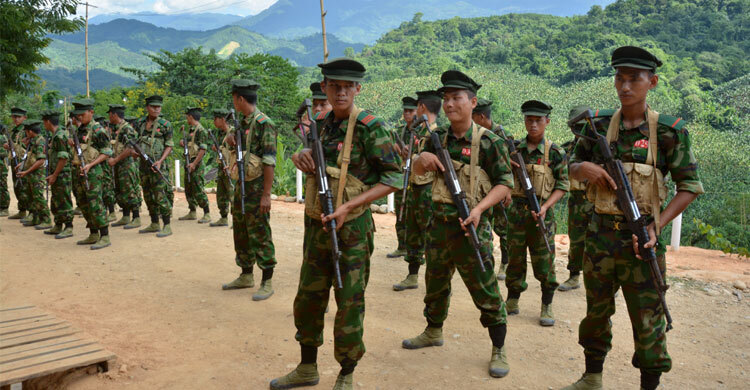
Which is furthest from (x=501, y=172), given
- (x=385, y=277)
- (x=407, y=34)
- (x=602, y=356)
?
(x=407, y=34)

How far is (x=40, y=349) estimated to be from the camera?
3.87 metres

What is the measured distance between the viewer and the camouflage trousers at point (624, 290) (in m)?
3.18

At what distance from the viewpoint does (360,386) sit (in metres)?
3.75

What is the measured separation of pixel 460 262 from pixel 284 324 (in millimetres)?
2005

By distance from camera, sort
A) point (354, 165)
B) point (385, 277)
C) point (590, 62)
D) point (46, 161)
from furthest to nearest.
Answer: point (590, 62), point (46, 161), point (385, 277), point (354, 165)

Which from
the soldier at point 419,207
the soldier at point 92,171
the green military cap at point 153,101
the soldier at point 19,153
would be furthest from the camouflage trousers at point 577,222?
the soldier at point 19,153

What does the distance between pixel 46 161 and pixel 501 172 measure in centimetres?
912

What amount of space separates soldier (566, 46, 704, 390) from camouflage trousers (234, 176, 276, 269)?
3528 mm

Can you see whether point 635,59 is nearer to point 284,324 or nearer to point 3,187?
point 284,324

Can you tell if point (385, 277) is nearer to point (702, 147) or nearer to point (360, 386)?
point (360, 386)

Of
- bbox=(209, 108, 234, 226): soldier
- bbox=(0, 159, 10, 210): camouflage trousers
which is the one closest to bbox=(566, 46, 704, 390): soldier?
bbox=(209, 108, 234, 226): soldier

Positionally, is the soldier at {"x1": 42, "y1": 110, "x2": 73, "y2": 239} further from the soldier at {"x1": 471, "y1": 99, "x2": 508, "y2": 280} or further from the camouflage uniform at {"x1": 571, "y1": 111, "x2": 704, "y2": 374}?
the camouflage uniform at {"x1": 571, "y1": 111, "x2": 704, "y2": 374}

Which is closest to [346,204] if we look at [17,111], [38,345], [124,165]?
[38,345]

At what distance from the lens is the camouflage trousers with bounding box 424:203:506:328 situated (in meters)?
3.88
